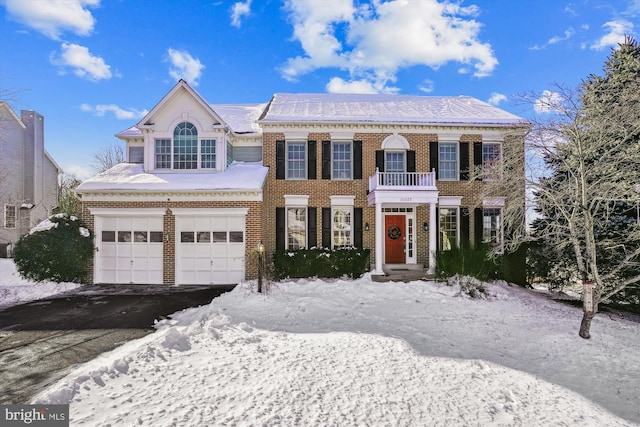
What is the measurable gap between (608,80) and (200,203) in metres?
15.5

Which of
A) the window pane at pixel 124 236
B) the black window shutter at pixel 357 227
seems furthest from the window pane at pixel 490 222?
the window pane at pixel 124 236

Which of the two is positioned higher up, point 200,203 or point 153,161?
point 153,161

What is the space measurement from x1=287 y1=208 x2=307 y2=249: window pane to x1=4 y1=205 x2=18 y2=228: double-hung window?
20.9 m

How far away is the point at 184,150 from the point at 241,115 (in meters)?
4.28

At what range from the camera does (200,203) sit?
12.5 m

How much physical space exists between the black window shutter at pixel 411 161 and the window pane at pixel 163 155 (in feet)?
35.1

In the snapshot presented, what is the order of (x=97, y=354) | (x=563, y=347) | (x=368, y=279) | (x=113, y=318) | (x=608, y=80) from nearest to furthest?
(x=97, y=354), (x=563, y=347), (x=113, y=318), (x=608, y=80), (x=368, y=279)

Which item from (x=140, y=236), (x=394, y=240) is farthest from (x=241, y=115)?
(x=394, y=240)

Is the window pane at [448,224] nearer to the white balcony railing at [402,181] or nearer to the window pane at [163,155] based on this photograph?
the white balcony railing at [402,181]

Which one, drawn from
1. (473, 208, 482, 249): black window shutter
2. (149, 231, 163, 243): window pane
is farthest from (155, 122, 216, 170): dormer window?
(473, 208, 482, 249): black window shutter

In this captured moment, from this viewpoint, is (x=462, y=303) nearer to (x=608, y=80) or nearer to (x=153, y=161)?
(x=608, y=80)

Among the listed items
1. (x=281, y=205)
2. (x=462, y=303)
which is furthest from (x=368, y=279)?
(x=281, y=205)

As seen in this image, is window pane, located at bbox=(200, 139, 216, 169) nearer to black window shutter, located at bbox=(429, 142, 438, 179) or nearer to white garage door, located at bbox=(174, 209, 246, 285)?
white garage door, located at bbox=(174, 209, 246, 285)

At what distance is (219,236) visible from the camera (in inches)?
496
